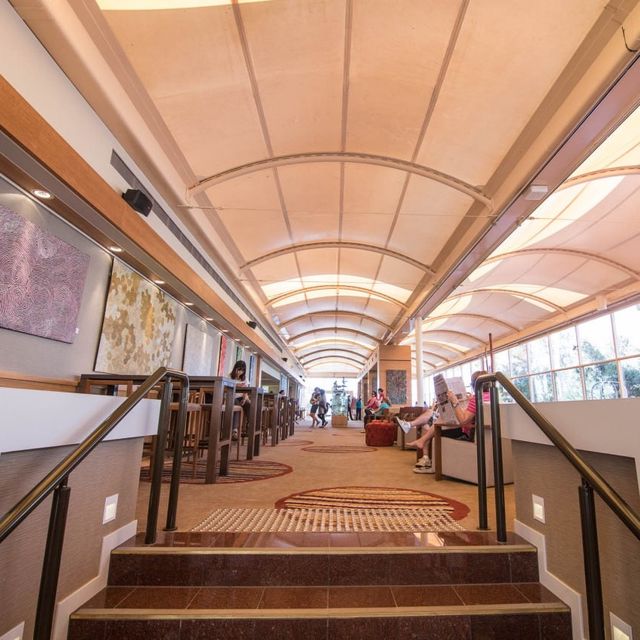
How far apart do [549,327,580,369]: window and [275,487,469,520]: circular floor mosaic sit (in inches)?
385

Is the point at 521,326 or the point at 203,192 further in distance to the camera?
the point at 521,326

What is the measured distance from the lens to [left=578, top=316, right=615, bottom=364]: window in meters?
9.99

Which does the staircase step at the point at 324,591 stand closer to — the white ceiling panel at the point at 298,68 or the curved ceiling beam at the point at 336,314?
the white ceiling panel at the point at 298,68

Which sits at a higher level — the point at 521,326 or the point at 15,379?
the point at 521,326

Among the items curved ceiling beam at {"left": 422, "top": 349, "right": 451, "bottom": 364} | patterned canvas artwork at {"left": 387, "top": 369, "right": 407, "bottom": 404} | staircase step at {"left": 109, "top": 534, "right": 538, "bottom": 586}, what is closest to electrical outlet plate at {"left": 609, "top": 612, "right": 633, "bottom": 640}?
staircase step at {"left": 109, "top": 534, "right": 538, "bottom": 586}

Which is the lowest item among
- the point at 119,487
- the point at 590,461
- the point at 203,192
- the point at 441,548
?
the point at 441,548

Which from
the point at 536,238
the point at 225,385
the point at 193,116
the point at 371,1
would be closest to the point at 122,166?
the point at 193,116

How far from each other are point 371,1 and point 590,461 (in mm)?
3548

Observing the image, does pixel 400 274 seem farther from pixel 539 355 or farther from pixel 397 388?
pixel 397 388

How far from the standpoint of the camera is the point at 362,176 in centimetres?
571

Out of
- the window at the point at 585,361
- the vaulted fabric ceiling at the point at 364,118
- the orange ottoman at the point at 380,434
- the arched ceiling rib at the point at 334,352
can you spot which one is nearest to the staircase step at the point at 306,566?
the vaulted fabric ceiling at the point at 364,118

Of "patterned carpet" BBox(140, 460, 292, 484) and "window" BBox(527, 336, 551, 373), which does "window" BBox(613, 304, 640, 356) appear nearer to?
"window" BBox(527, 336, 551, 373)

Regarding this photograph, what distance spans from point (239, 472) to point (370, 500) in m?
1.74

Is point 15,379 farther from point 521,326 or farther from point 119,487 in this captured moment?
point 521,326
